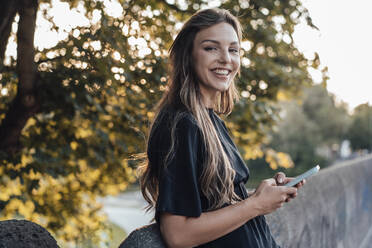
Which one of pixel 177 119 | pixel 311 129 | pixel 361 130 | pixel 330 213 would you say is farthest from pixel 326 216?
pixel 361 130

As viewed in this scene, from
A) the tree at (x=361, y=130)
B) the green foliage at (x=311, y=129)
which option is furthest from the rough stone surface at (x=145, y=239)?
the tree at (x=361, y=130)

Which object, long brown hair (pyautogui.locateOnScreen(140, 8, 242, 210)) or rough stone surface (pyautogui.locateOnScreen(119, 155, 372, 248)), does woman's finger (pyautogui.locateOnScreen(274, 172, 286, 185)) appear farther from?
rough stone surface (pyautogui.locateOnScreen(119, 155, 372, 248))

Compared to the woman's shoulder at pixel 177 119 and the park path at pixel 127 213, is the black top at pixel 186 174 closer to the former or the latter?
the woman's shoulder at pixel 177 119

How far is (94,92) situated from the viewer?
369cm

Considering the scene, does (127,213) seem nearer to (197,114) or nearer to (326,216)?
(326,216)

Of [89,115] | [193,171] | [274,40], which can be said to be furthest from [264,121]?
[193,171]

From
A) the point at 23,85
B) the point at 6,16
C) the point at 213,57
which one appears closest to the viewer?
the point at 213,57

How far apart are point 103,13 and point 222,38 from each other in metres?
1.55

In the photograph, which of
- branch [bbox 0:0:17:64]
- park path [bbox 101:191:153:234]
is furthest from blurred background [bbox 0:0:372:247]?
→ park path [bbox 101:191:153:234]

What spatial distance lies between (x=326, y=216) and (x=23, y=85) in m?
2.70

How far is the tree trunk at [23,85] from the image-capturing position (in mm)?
3502

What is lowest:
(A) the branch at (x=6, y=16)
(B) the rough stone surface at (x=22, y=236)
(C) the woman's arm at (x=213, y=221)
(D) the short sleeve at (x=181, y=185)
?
(C) the woman's arm at (x=213, y=221)

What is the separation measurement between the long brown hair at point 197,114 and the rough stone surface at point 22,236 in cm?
44

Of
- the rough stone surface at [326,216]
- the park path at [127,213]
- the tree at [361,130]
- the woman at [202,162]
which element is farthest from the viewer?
the tree at [361,130]
